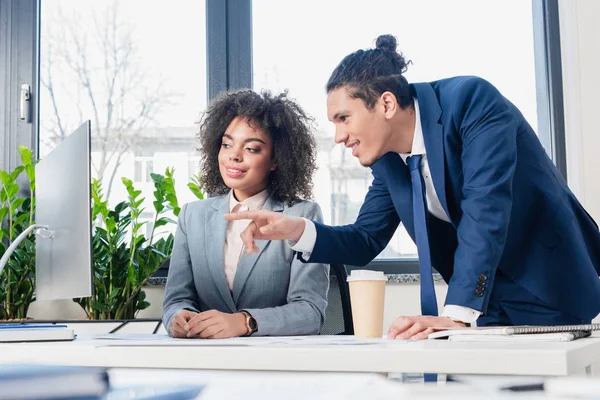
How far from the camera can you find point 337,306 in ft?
5.81

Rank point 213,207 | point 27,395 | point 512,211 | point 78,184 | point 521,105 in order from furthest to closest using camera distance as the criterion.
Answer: point 521,105
point 213,207
point 512,211
point 78,184
point 27,395

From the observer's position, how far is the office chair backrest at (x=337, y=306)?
1754mm

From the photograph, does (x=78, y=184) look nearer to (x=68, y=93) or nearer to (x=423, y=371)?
(x=423, y=371)

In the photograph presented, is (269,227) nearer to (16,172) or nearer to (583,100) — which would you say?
(16,172)

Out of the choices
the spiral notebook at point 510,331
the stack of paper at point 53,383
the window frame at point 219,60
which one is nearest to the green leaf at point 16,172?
the window frame at point 219,60

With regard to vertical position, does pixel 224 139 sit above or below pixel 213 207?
above

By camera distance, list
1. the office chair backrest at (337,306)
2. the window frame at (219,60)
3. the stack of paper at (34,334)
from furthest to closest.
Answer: the window frame at (219,60), the office chair backrest at (337,306), the stack of paper at (34,334)

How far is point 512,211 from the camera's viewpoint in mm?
1522

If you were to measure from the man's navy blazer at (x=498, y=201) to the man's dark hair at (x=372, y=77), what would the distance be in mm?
44

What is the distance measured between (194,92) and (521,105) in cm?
127

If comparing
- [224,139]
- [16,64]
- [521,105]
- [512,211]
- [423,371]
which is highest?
[16,64]

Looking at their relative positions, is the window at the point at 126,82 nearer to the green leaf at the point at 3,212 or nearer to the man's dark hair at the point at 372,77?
the green leaf at the point at 3,212

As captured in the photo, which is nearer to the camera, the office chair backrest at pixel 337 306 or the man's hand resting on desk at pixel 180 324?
the man's hand resting on desk at pixel 180 324

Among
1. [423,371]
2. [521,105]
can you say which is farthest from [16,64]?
[423,371]
